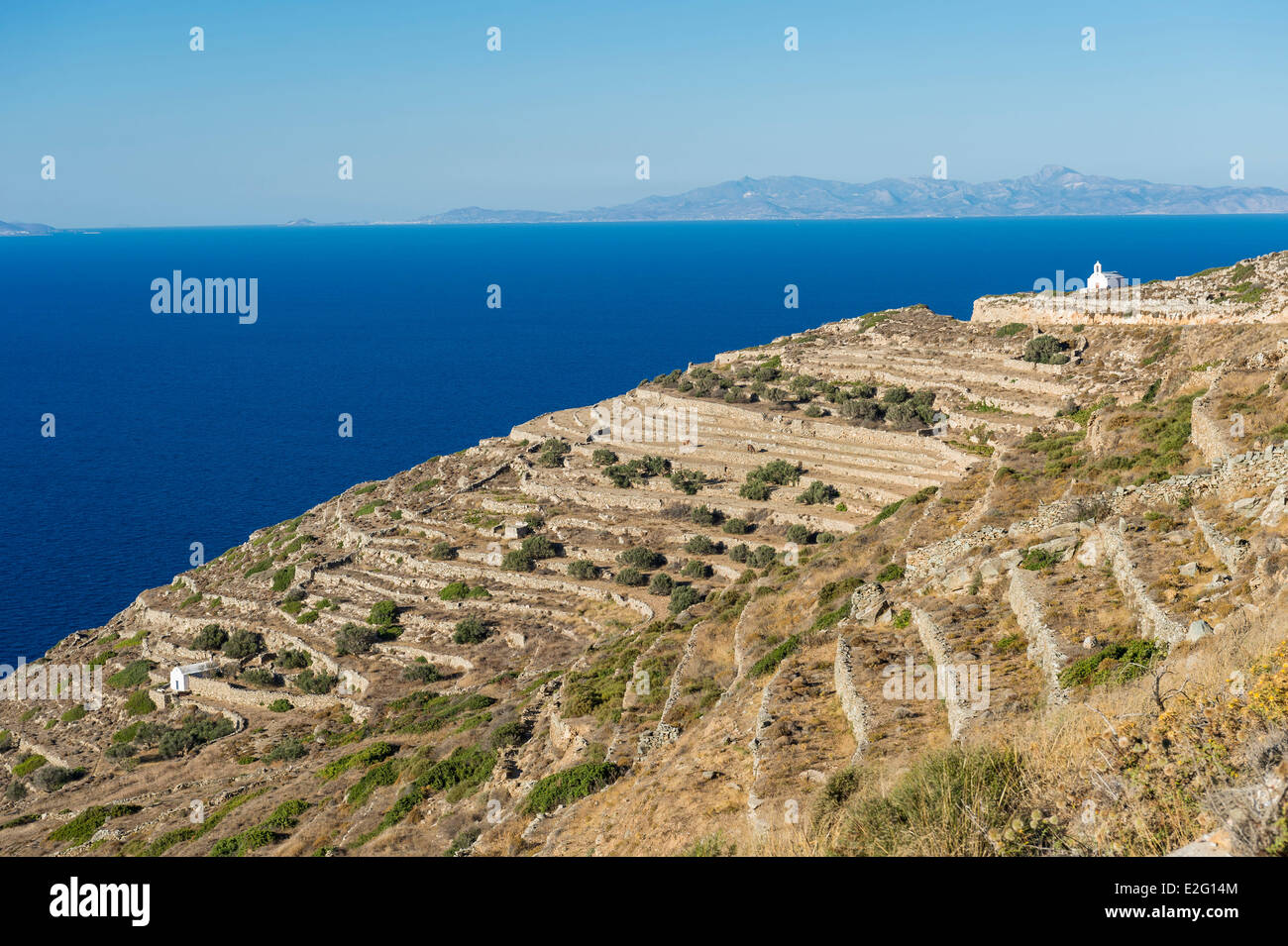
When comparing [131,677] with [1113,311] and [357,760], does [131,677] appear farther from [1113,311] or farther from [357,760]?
[1113,311]

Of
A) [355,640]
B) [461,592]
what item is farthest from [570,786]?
[461,592]

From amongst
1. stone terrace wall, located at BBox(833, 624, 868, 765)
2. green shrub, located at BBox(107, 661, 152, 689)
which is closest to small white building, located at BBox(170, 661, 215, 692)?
green shrub, located at BBox(107, 661, 152, 689)

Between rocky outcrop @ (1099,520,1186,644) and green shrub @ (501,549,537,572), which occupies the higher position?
rocky outcrop @ (1099,520,1186,644)

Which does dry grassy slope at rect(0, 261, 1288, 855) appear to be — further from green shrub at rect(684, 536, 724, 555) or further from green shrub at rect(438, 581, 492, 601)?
green shrub at rect(684, 536, 724, 555)

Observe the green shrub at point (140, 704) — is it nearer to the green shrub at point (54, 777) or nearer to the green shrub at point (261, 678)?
the green shrub at point (261, 678)
